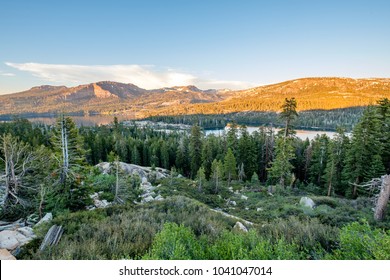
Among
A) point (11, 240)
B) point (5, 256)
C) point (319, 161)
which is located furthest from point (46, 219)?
point (319, 161)

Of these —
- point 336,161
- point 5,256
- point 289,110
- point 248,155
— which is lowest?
point 248,155

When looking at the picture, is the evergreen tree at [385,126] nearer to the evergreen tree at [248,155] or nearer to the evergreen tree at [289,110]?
the evergreen tree at [289,110]

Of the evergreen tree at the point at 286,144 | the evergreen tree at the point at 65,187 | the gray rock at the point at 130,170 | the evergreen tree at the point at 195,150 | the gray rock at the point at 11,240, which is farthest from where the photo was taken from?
the evergreen tree at the point at 195,150

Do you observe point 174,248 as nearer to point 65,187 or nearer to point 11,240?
point 11,240

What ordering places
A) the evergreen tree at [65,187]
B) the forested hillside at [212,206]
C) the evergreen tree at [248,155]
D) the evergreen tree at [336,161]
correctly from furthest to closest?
the evergreen tree at [248,155] → the evergreen tree at [336,161] → the evergreen tree at [65,187] → the forested hillside at [212,206]

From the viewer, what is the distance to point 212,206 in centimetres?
1620

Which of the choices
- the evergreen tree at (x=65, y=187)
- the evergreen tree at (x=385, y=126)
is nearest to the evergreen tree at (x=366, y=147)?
the evergreen tree at (x=385, y=126)

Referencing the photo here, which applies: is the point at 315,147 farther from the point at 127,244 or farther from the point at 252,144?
the point at 127,244

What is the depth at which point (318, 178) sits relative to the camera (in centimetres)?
2845

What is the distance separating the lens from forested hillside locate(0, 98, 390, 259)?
11.8 ft

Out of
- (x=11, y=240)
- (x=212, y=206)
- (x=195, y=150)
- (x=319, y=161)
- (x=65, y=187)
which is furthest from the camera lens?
(x=195, y=150)

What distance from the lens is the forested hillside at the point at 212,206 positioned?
358cm

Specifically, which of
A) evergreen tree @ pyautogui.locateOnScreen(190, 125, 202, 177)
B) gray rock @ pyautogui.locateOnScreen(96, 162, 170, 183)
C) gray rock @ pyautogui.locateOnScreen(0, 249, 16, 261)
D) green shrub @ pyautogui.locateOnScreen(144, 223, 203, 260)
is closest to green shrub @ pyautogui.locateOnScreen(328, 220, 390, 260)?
green shrub @ pyautogui.locateOnScreen(144, 223, 203, 260)
